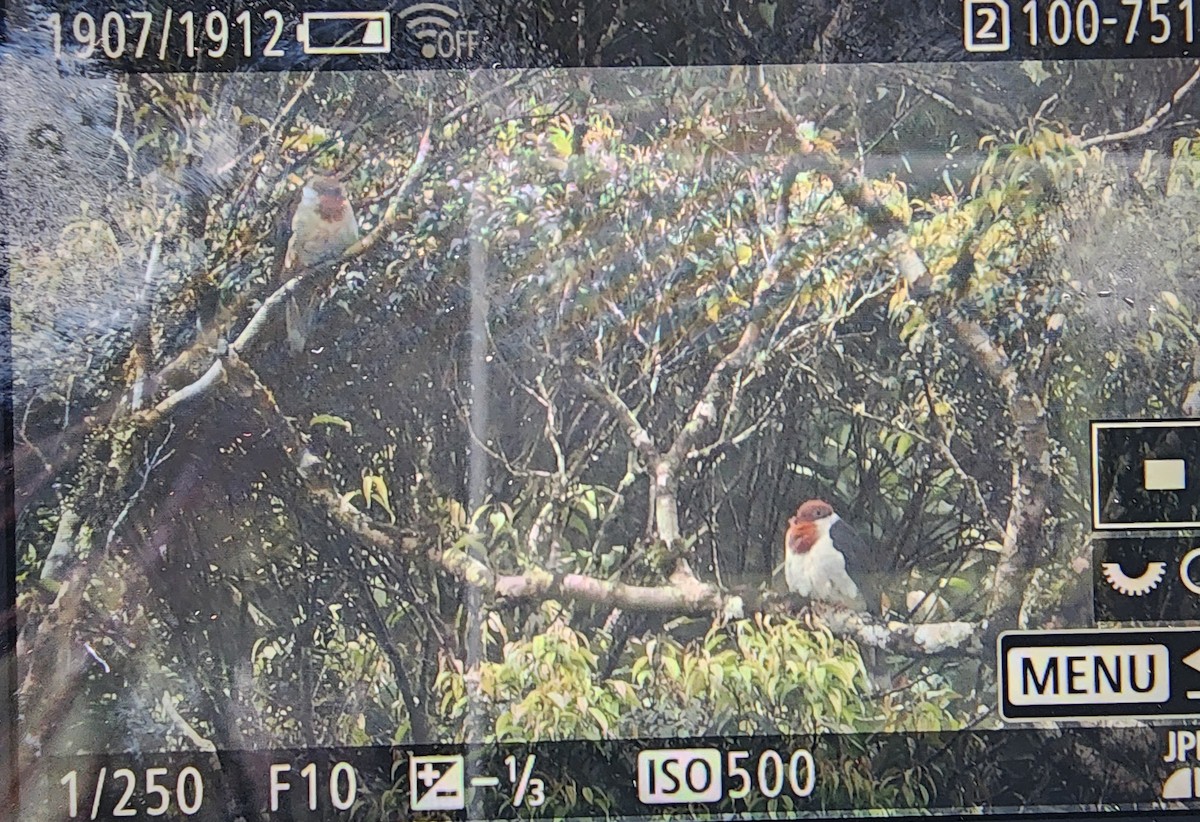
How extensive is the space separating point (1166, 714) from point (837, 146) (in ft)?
2.03

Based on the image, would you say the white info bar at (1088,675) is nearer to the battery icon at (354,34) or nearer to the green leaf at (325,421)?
the green leaf at (325,421)

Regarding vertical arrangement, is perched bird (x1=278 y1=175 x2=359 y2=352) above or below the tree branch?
below

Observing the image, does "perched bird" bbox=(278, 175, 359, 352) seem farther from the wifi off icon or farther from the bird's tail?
the wifi off icon

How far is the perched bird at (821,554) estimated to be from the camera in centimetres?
102

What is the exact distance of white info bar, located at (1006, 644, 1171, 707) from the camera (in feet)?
3.39

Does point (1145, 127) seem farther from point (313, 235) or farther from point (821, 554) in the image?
point (313, 235)

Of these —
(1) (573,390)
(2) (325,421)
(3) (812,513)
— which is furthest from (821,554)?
(2) (325,421)

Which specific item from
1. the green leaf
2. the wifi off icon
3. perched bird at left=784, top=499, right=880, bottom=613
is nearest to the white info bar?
perched bird at left=784, top=499, right=880, bottom=613

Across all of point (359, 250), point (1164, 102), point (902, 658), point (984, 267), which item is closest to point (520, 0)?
point (359, 250)

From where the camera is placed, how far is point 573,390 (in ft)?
3.33

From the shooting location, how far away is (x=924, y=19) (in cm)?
102

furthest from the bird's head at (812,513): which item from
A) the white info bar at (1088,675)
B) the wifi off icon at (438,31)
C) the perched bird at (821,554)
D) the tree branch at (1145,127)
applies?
the wifi off icon at (438,31)

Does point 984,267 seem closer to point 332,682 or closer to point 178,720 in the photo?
point 332,682

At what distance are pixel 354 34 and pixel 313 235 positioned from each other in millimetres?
191
